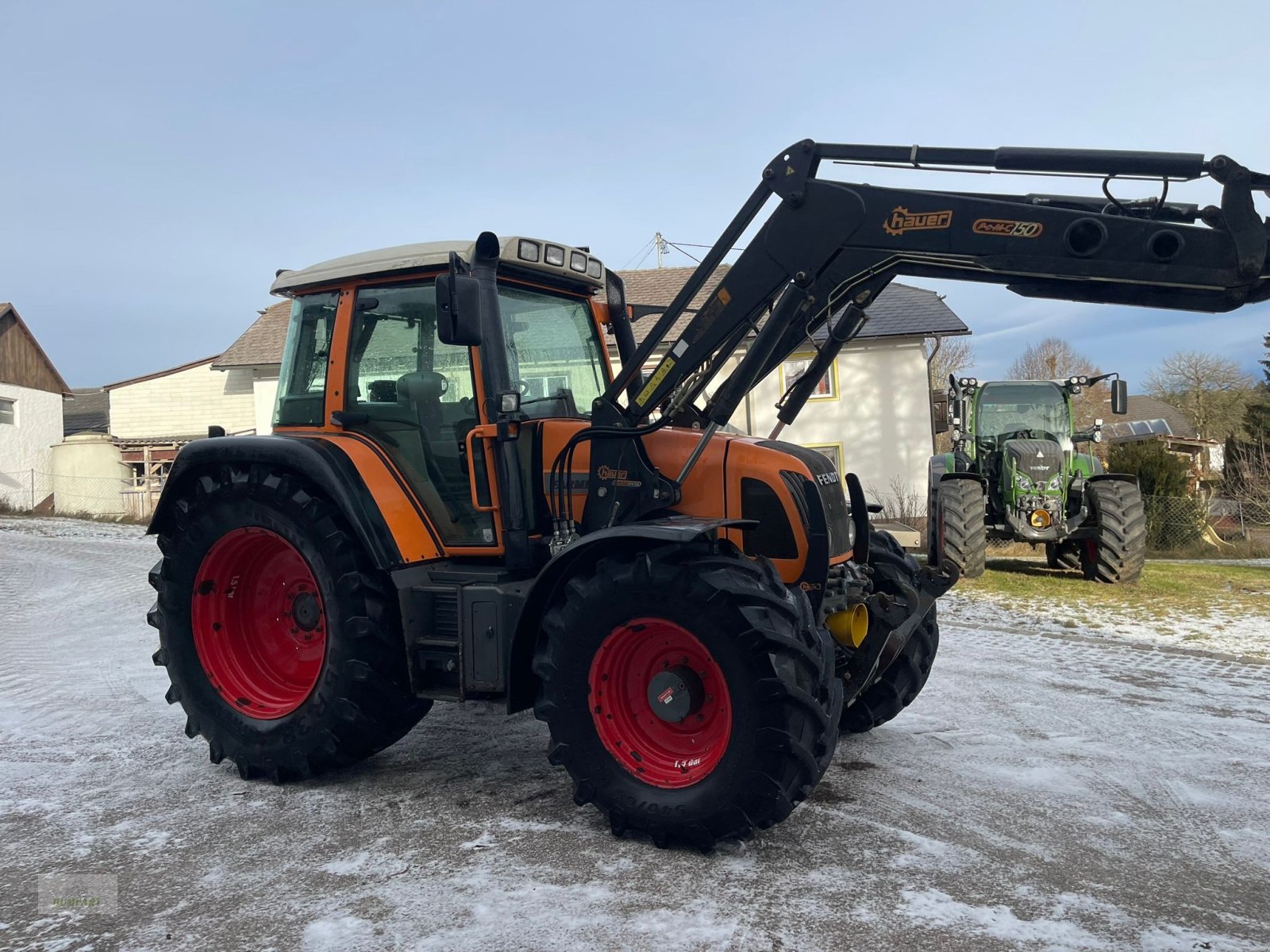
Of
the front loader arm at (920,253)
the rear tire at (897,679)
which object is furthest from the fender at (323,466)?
the rear tire at (897,679)

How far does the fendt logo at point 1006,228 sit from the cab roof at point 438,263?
1.94 metres

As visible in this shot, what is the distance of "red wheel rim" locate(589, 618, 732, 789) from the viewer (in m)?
3.96

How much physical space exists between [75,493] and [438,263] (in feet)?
97.0

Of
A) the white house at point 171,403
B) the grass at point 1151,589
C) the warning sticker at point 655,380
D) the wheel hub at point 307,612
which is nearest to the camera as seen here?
the warning sticker at point 655,380

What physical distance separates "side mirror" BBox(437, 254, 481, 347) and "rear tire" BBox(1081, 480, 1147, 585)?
9645 mm

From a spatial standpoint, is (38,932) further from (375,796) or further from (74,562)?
(74,562)

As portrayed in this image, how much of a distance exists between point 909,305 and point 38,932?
71.7ft

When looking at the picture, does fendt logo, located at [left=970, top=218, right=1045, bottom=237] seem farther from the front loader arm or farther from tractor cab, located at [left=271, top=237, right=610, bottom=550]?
tractor cab, located at [left=271, top=237, right=610, bottom=550]

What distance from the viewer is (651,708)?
13.3 ft

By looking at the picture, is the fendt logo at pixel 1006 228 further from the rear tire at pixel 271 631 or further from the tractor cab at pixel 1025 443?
the tractor cab at pixel 1025 443

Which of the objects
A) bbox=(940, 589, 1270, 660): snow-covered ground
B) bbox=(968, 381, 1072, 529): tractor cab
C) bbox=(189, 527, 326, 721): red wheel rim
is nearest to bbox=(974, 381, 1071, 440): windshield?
bbox=(968, 381, 1072, 529): tractor cab

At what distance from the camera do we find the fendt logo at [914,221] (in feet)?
13.0

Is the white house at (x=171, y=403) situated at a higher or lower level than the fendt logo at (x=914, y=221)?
higher

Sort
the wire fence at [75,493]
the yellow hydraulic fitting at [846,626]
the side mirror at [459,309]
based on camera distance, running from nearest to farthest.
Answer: the side mirror at [459,309]
the yellow hydraulic fitting at [846,626]
the wire fence at [75,493]
